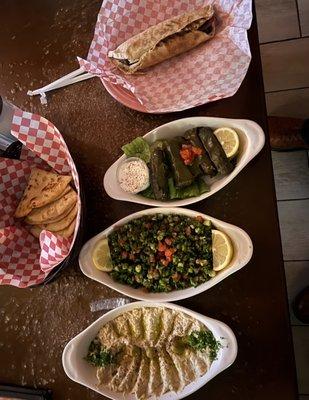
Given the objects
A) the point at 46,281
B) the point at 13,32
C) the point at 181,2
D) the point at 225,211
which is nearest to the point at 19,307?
the point at 46,281

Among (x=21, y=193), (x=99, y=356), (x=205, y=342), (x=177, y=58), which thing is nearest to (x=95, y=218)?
(x=21, y=193)

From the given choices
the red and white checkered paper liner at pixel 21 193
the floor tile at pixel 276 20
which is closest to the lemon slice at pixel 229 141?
the red and white checkered paper liner at pixel 21 193

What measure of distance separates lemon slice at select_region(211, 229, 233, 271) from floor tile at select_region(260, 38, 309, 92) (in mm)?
1430

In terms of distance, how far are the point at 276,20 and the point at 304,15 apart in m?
0.16

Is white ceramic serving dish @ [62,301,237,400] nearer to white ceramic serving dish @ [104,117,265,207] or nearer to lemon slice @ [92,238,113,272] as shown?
lemon slice @ [92,238,113,272]

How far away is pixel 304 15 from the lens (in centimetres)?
261

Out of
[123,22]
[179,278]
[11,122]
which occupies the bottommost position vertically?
[179,278]

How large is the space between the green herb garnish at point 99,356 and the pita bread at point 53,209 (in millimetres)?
500

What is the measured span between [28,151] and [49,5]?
734mm

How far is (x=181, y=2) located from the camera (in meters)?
1.79

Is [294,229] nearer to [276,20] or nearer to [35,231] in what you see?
[276,20]

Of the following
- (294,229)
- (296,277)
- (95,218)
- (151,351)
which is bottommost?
(296,277)

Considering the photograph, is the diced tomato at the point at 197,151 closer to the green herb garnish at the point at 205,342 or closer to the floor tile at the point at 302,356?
the green herb garnish at the point at 205,342

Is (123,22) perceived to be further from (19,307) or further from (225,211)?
(19,307)
